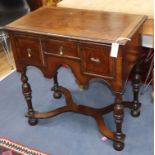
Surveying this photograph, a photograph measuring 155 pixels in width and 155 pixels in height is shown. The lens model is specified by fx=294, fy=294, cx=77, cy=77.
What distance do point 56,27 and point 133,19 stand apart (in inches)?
15.9

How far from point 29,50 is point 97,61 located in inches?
16.0

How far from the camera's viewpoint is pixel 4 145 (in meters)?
1.78

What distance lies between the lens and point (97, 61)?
1.42 meters

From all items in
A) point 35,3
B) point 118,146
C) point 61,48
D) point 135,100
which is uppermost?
point 61,48

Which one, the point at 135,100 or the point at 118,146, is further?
→ the point at 135,100

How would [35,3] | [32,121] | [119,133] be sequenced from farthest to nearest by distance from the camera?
1. [35,3]
2. [32,121]
3. [119,133]

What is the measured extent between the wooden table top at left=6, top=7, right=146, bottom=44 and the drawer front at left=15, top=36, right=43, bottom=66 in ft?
0.21

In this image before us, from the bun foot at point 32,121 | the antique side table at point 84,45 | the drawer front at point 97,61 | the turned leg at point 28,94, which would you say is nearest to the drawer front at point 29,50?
the antique side table at point 84,45

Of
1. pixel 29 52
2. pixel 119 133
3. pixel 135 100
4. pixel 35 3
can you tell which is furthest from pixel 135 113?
pixel 35 3

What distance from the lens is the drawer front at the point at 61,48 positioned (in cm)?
146

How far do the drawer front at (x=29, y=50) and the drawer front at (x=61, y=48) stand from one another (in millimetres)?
54

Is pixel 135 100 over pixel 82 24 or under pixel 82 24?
under

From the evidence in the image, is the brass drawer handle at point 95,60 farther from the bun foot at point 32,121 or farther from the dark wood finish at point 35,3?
the dark wood finish at point 35,3

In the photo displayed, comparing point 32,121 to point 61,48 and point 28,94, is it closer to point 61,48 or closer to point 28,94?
point 28,94
